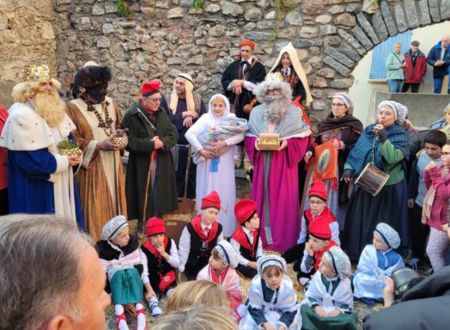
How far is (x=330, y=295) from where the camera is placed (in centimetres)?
343

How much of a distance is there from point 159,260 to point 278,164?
5.21 ft

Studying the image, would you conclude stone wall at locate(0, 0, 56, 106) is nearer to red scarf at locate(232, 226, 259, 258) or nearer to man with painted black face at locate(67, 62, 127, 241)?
man with painted black face at locate(67, 62, 127, 241)

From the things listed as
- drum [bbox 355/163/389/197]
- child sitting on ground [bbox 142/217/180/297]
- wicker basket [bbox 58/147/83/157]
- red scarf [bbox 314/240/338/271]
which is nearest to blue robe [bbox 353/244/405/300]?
red scarf [bbox 314/240/338/271]

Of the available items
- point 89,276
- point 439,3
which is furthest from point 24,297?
point 439,3

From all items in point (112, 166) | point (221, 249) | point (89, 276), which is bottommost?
point (221, 249)

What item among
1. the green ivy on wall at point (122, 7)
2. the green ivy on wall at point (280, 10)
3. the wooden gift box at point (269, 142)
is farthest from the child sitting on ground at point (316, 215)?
the green ivy on wall at point (122, 7)

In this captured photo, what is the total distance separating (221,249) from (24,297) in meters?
2.76

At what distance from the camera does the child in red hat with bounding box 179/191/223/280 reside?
4.16 metres

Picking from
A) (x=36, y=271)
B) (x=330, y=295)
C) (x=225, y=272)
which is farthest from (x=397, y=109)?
(x=36, y=271)

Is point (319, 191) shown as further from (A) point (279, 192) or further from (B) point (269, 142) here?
(B) point (269, 142)

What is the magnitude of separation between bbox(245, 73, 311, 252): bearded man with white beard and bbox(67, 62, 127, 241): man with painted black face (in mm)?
1410

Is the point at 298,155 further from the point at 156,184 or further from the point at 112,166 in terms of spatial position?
the point at 112,166

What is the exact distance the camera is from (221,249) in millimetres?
3613

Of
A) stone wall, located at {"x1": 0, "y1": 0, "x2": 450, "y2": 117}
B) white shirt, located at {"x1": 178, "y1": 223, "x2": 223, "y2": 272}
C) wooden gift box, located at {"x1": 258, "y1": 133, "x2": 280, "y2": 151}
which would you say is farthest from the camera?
stone wall, located at {"x1": 0, "y1": 0, "x2": 450, "y2": 117}
